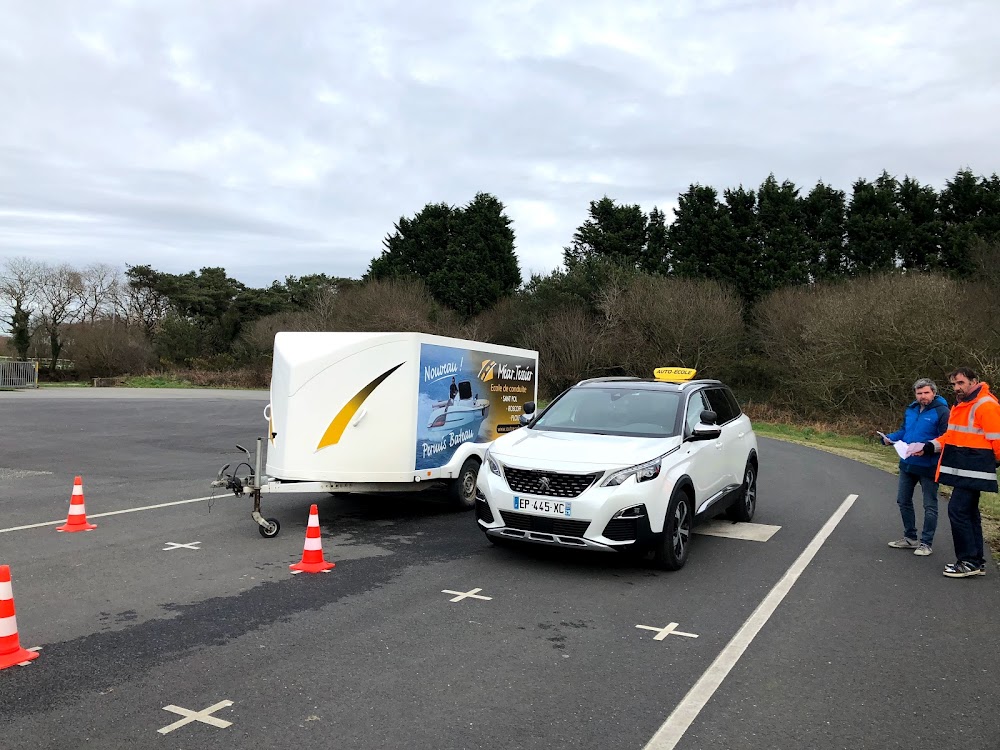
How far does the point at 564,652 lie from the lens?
17.1ft

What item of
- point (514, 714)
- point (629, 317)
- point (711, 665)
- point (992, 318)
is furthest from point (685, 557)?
point (629, 317)

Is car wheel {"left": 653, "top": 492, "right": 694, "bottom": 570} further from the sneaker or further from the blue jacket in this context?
the blue jacket

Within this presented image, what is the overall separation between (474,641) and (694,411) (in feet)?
14.2

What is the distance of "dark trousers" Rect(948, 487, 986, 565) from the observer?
723cm

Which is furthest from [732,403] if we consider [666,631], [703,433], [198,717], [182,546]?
[198,717]

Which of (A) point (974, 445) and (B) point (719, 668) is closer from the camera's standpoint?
(B) point (719, 668)

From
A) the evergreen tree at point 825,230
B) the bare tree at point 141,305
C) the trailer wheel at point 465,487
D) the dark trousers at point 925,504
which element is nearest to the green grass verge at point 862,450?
the dark trousers at point 925,504

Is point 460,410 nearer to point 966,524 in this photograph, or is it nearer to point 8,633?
point 966,524

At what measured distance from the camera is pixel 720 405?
982 cm

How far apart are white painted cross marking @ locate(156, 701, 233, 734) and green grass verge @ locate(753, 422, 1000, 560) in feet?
25.2

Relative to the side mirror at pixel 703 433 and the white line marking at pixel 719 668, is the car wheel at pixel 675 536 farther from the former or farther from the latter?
the white line marking at pixel 719 668

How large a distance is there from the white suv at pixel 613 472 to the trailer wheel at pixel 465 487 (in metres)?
Result: 1.80

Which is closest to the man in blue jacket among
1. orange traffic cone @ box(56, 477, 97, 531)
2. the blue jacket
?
the blue jacket

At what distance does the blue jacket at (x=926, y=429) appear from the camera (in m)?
8.05
